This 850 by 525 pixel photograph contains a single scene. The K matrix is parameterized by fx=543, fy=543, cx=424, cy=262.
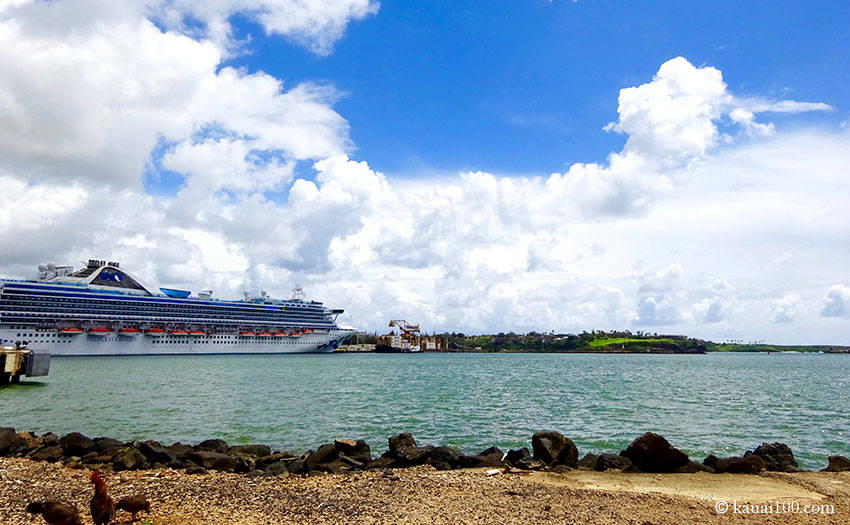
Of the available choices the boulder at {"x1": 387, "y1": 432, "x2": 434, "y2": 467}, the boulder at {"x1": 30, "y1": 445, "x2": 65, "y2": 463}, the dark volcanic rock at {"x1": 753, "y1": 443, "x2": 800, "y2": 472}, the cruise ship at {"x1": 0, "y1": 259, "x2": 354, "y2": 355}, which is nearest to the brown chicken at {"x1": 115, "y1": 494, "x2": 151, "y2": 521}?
the boulder at {"x1": 387, "y1": 432, "x2": 434, "y2": 467}

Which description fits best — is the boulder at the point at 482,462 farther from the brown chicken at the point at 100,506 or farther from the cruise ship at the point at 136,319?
the cruise ship at the point at 136,319

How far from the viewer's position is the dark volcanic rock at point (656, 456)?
13.8 metres

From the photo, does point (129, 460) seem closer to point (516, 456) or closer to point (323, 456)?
point (323, 456)

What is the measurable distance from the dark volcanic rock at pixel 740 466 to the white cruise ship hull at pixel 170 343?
93.1 metres

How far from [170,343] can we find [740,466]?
345 feet

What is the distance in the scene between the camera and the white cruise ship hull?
3521 inches

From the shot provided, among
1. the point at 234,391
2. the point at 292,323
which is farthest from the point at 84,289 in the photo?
the point at 234,391

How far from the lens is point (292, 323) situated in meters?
118

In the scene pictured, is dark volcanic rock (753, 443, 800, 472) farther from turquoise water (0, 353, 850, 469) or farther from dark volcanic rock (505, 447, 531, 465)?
dark volcanic rock (505, 447, 531, 465)

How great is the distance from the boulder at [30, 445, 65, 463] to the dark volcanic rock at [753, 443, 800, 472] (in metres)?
19.3

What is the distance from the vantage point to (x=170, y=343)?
10219 cm

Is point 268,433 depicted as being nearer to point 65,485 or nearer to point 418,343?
point 65,485

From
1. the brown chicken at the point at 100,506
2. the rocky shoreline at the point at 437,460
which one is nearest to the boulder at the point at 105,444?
the rocky shoreline at the point at 437,460

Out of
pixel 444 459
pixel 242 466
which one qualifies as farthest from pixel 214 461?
pixel 444 459
